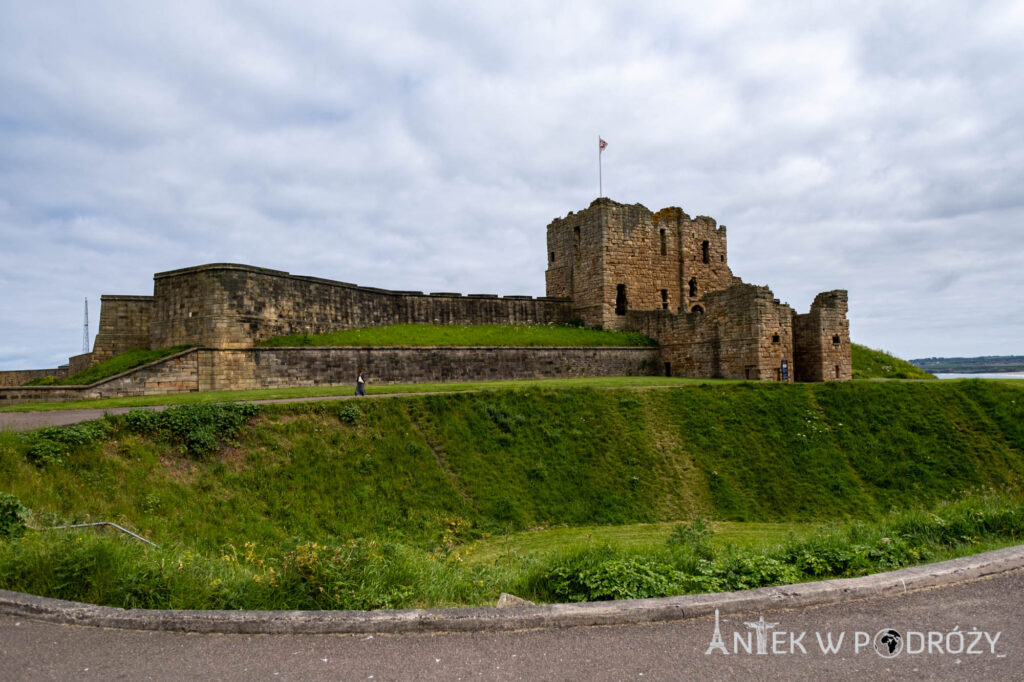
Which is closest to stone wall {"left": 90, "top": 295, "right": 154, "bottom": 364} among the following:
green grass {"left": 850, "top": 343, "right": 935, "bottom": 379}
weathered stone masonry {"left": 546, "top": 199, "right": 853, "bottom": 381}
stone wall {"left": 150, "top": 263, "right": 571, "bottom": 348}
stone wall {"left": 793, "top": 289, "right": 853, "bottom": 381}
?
stone wall {"left": 150, "top": 263, "right": 571, "bottom": 348}

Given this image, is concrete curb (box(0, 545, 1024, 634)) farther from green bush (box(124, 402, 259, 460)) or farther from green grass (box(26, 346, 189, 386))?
green grass (box(26, 346, 189, 386))

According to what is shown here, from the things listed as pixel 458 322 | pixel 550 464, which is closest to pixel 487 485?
pixel 550 464

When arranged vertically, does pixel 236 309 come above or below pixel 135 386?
above

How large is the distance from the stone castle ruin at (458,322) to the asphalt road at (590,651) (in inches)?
730

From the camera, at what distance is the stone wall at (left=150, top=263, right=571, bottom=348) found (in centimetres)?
2342

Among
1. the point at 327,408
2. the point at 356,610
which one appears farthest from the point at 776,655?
the point at 327,408

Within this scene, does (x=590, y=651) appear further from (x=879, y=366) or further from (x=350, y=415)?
(x=879, y=366)

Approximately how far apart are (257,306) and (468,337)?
9.84 m

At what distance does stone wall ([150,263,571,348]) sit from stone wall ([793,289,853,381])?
1881 cm

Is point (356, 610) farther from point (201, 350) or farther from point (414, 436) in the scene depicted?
point (201, 350)

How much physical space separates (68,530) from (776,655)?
7207 millimetres

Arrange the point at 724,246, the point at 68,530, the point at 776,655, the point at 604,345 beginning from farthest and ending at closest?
the point at 724,246 → the point at 604,345 → the point at 68,530 → the point at 776,655

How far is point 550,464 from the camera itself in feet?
57.1

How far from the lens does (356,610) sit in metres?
4.87
